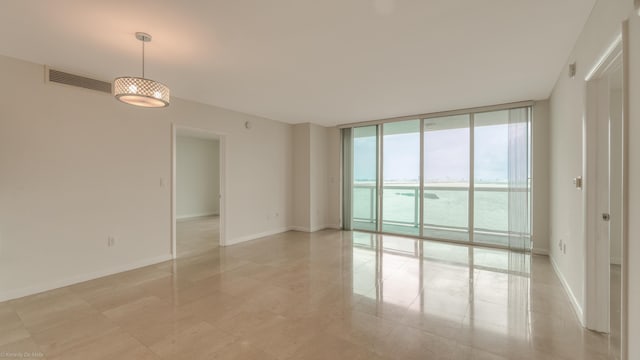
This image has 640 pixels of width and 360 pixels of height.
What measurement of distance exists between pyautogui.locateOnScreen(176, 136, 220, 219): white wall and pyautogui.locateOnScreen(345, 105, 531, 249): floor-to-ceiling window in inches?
197

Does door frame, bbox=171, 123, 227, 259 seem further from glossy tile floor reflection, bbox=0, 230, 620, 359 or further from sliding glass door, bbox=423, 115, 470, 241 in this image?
sliding glass door, bbox=423, 115, 470, 241

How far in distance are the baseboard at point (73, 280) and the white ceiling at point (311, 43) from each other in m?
2.53

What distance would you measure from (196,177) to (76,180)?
5504 mm

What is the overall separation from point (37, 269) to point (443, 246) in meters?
5.85

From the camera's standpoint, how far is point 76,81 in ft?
11.0

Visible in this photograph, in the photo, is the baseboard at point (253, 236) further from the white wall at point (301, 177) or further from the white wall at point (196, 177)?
the white wall at point (196, 177)

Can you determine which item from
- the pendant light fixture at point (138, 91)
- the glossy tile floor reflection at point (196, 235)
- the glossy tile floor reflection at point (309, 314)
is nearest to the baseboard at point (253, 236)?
the glossy tile floor reflection at point (196, 235)

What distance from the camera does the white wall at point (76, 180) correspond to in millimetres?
2949

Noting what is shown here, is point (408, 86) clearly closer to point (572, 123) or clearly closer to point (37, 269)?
point (572, 123)

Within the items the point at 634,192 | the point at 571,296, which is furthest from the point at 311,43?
the point at 571,296

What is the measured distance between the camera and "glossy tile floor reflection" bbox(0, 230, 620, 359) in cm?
206

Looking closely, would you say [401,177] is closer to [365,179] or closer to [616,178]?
[365,179]

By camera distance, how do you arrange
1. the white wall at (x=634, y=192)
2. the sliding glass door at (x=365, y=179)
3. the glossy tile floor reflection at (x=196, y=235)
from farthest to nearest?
the sliding glass door at (x=365, y=179) < the glossy tile floor reflection at (x=196, y=235) < the white wall at (x=634, y=192)

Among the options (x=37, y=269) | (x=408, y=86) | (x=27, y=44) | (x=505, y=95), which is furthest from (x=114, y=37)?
(x=505, y=95)
